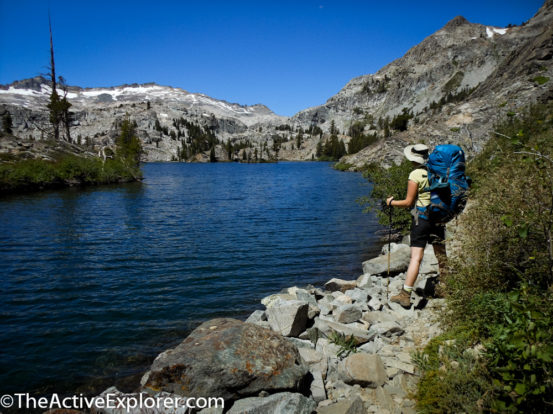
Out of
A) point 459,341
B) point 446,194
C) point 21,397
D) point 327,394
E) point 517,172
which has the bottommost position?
point 21,397

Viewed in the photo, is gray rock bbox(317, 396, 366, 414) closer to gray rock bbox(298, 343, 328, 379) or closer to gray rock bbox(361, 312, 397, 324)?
gray rock bbox(298, 343, 328, 379)

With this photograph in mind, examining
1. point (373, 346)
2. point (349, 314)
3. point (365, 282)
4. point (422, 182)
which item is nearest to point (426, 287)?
point (349, 314)

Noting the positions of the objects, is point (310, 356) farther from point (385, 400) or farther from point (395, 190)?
point (395, 190)

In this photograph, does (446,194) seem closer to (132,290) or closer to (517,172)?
(517,172)

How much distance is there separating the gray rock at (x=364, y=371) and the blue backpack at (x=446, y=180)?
3363 millimetres

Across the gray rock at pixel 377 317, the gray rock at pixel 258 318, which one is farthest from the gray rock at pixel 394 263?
the gray rock at pixel 258 318

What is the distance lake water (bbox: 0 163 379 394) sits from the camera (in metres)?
7.95

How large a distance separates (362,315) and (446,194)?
3.38 meters

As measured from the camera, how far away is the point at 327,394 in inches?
207

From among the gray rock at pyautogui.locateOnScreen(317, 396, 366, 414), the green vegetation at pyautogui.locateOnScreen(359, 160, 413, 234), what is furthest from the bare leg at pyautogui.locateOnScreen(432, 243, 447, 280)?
the green vegetation at pyautogui.locateOnScreen(359, 160, 413, 234)

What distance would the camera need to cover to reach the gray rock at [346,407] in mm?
4562

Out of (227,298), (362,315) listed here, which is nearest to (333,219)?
(227,298)

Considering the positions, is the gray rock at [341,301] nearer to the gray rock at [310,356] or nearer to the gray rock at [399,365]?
the gray rock at [310,356]

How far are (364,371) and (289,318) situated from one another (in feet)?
7.60
